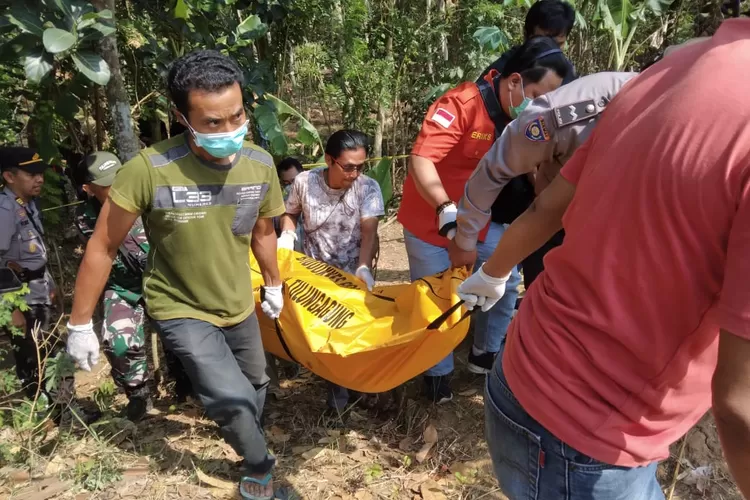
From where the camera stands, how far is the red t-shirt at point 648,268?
748 mm

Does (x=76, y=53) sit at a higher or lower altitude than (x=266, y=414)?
higher

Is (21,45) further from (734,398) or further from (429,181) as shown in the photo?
(734,398)

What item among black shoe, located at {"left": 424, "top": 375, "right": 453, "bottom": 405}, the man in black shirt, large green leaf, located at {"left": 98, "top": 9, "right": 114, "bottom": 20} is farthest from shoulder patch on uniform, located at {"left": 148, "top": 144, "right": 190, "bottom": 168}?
the man in black shirt

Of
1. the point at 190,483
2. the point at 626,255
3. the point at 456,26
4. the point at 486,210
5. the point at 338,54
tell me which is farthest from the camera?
the point at 456,26

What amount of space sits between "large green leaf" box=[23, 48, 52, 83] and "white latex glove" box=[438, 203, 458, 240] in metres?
1.71

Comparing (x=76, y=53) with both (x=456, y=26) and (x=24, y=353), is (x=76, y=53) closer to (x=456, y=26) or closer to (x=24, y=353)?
(x=24, y=353)

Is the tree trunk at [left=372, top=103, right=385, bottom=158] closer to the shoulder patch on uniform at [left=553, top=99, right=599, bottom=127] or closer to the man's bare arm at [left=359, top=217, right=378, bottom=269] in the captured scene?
the man's bare arm at [left=359, top=217, right=378, bottom=269]

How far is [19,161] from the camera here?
2967mm

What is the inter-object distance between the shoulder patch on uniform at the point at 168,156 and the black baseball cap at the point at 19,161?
55.7 inches

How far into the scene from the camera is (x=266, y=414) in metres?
3.04

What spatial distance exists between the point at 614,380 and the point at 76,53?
2.40 meters

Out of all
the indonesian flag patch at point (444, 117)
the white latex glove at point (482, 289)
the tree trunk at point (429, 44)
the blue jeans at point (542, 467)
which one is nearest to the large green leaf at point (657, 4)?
the tree trunk at point (429, 44)

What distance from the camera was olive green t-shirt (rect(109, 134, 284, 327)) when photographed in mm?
2006

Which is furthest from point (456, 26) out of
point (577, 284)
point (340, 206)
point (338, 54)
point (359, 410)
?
point (577, 284)
